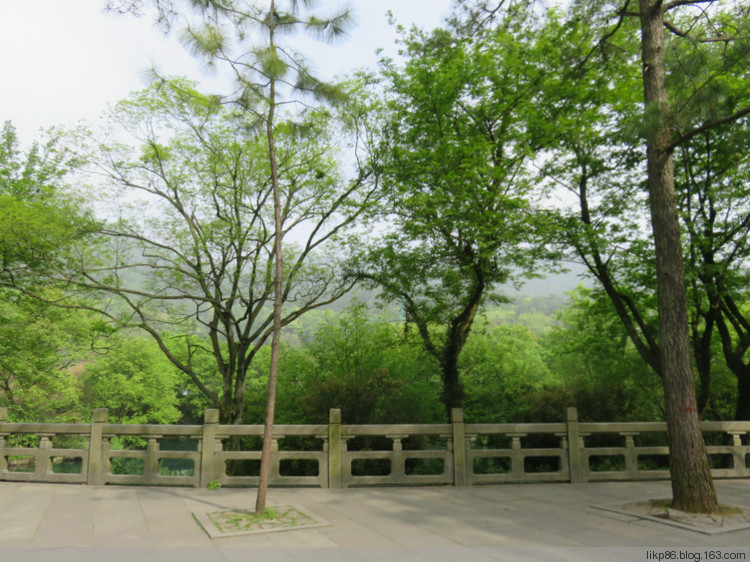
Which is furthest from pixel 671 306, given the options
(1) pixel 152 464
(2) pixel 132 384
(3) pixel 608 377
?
(2) pixel 132 384

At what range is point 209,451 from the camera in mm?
7363

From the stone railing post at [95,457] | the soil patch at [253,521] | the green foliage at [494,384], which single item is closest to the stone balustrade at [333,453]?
the stone railing post at [95,457]

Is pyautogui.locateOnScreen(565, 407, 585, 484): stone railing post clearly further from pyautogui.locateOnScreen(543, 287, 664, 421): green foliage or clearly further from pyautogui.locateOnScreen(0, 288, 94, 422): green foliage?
pyautogui.locateOnScreen(0, 288, 94, 422): green foliage

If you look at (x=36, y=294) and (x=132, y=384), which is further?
(x=132, y=384)

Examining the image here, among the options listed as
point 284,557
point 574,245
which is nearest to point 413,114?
point 574,245

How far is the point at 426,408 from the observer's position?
549 inches

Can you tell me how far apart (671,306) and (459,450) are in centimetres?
369

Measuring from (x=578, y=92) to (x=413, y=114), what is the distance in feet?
11.9

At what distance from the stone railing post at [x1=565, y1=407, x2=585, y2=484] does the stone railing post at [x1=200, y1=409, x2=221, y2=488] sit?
18.1 ft

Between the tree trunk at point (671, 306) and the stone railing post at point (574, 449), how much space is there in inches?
80.6

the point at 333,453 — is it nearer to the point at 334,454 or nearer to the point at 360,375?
the point at 334,454

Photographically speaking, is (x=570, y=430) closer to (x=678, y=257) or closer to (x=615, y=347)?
(x=678, y=257)

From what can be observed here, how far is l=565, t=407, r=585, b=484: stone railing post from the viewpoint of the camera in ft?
26.0

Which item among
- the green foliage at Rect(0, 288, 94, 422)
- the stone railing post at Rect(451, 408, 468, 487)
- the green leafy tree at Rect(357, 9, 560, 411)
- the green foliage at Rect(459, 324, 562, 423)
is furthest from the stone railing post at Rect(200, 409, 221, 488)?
the green foliage at Rect(459, 324, 562, 423)
